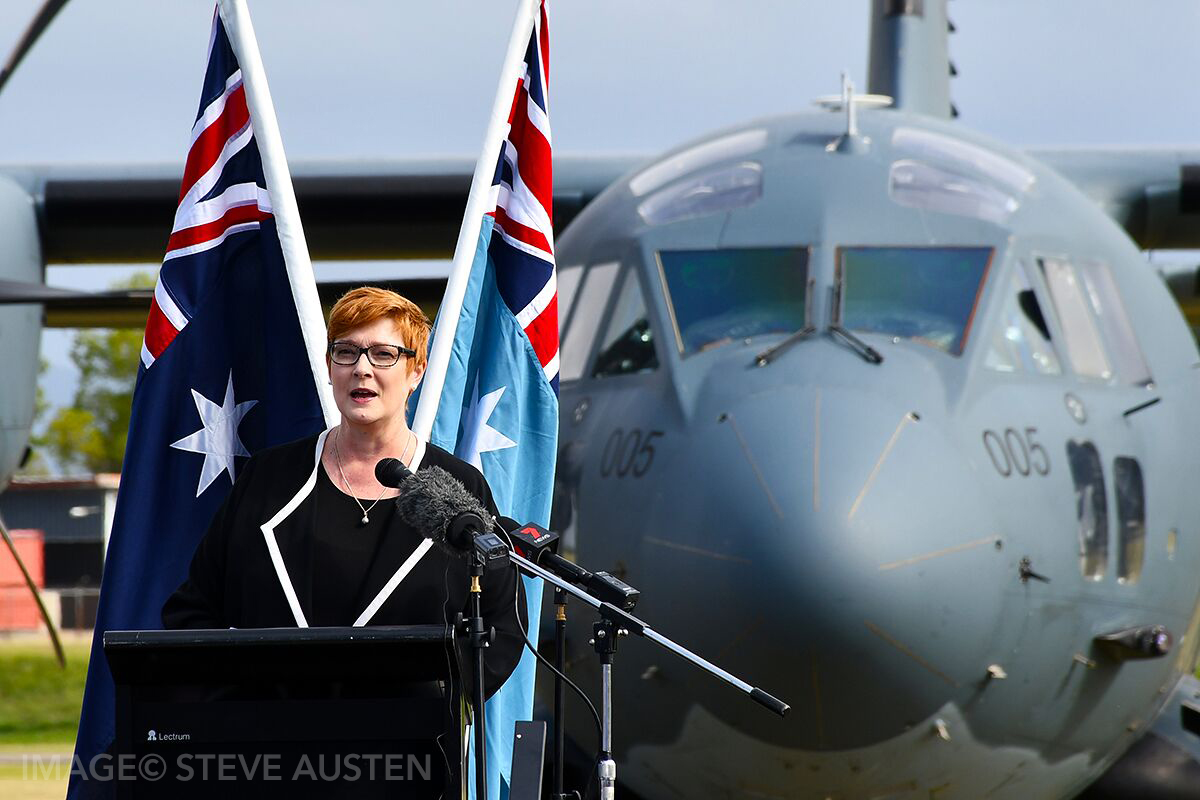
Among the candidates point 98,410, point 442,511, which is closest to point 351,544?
point 442,511

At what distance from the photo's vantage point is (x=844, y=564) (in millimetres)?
4289

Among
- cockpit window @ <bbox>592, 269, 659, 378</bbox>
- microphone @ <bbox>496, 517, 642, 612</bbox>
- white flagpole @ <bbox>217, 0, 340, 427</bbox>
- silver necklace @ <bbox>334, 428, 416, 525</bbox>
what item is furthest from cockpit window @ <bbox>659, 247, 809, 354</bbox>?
microphone @ <bbox>496, 517, 642, 612</bbox>

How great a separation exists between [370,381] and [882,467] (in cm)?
187

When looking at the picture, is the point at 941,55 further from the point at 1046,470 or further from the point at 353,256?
the point at 1046,470

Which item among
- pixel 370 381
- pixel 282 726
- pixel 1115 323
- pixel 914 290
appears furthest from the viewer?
pixel 1115 323

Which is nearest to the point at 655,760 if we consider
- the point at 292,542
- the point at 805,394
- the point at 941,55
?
the point at 805,394

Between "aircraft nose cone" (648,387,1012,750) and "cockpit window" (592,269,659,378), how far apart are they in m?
0.69

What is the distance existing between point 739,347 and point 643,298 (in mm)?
538

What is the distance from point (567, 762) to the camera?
568 cm

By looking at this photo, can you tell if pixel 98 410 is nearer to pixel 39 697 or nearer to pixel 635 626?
pixel 39 697

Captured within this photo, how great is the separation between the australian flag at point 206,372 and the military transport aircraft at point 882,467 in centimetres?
112

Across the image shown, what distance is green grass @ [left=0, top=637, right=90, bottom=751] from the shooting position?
19047 millimetres

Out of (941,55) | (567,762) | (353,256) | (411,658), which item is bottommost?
(567,762)

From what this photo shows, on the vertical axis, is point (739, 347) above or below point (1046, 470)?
above
